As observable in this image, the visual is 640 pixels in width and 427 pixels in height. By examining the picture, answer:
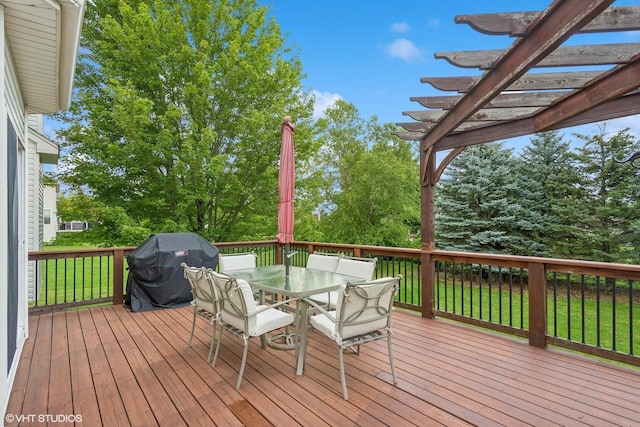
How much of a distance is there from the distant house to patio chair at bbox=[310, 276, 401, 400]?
212 cm

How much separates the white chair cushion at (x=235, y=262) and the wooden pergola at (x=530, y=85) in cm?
231

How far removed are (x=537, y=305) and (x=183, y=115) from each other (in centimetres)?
740

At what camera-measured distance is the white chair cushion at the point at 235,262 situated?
13.5 feet

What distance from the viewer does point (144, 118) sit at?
645cm

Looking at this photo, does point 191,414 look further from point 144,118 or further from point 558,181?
point 558,181

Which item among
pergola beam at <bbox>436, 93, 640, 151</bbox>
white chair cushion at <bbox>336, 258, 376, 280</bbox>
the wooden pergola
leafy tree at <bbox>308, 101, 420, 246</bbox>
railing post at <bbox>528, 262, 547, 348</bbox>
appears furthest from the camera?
leafy tree at <bbox>308, 101, 420, 246</bbox>

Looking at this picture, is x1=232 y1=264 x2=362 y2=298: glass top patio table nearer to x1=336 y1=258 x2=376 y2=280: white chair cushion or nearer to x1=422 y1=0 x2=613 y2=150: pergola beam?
x1=336 y1=258 x2=376 y2=280: white chair cushion

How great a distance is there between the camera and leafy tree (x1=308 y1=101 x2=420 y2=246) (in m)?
12.3

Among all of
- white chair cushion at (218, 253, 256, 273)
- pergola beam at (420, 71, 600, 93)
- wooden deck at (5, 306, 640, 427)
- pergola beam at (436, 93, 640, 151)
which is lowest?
wooden deck at (5, 306, 640, 427)

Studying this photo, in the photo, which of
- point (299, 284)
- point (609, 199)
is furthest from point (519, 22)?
point (609, 199)

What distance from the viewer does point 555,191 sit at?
9562mm

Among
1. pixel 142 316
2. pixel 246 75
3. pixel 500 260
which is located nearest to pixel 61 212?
pixel 142 316

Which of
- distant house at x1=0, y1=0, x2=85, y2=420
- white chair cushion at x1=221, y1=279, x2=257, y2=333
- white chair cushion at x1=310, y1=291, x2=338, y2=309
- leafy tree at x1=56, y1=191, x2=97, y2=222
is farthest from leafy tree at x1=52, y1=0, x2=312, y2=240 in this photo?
white chair cushion at x1=221, y1=279, x2=257, y2=333

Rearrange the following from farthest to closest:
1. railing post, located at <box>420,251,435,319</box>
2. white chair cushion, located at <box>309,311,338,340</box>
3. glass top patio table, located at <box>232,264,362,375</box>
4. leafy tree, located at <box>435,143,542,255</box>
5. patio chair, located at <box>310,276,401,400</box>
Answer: leafy tree, located at <box>435,143,542,255</box>
railing post, located at <box>420,251,435,319</box>
glass top patio table, located at <box>232,264,362,375</box>
white chair cushion, located at <box>309,311,338,340</box>
patio chair, located at <box>310,276,401,400</box>
